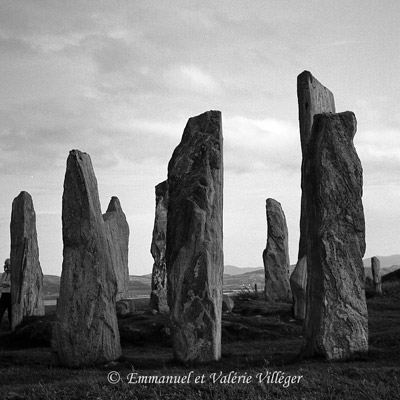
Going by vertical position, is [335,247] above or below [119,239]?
below

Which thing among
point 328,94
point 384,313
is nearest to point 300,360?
point 384,313

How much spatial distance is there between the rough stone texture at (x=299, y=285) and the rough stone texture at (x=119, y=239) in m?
7.65

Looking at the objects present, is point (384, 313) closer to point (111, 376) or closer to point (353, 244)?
point (353, 244)

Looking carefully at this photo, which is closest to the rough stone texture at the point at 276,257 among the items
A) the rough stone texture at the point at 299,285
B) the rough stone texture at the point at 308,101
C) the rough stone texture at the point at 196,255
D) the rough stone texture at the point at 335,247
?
the rough stone texture at the point at 308,101

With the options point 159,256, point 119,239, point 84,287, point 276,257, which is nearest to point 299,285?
point 159,256

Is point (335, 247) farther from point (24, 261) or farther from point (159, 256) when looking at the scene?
point (24, 261)

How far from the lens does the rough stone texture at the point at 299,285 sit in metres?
18.7

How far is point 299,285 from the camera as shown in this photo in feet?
61.9

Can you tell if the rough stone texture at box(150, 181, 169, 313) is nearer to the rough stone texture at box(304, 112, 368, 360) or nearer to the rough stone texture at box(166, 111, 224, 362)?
the rough stone texture at box(166, 111, 224, 362)

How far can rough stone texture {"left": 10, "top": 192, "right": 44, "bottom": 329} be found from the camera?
21.7 m

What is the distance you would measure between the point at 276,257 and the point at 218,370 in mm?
15147

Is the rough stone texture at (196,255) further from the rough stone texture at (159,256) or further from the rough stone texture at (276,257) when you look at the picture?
the rough stone texture at (276,257)

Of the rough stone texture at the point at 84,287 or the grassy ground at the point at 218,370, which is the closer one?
the grassy ground at the point at 218,370

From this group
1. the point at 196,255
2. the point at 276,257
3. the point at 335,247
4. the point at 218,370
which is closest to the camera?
the point at 218,370
